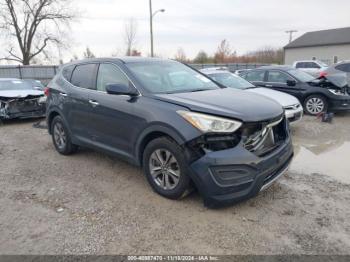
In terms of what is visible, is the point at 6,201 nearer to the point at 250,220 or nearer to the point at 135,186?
the point at 135,186

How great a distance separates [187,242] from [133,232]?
0.58 meters

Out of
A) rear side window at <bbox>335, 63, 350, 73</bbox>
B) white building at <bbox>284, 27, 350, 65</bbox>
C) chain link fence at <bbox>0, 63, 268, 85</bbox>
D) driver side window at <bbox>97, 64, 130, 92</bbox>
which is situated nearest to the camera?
driver side window at <bbox>97, 64, 130, 92</bbox>

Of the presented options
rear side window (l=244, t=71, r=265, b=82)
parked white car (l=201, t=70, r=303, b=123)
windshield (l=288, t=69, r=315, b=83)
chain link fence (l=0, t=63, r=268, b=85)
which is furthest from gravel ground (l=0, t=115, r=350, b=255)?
chain link fence (l=0, t=63, r=268, b=85)

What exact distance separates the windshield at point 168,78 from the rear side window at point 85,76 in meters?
0.81

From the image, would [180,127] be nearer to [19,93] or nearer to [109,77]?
[109,77]

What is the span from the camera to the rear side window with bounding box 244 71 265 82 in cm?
974

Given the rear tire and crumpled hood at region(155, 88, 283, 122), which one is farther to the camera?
the rear tire

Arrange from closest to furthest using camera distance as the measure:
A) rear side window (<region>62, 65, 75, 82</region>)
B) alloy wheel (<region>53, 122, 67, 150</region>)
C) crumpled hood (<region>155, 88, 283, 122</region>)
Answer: crumpled hood (<region>155, 88, 283, 122</region>)
rear side window (<region>62, 65, 75, 82</region>)
alloy wheel (<region>53, 122, 67, 150</region>)

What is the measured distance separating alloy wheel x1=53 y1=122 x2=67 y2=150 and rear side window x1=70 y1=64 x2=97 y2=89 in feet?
3.13

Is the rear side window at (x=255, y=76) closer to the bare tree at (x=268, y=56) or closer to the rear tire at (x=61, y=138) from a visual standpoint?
the rear tire at (x=61, y=138)

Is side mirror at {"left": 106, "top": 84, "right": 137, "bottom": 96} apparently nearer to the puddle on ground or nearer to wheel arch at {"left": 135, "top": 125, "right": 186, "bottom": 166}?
wheel arch at {"left": 135, "top": 125, "right": 186, "bottom": 166}

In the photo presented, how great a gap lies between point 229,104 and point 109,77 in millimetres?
1951

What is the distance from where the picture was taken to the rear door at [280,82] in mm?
9133

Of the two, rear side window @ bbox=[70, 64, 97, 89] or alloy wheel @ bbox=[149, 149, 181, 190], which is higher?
rear side window @ bbox=[70, 64, 97, 89]
